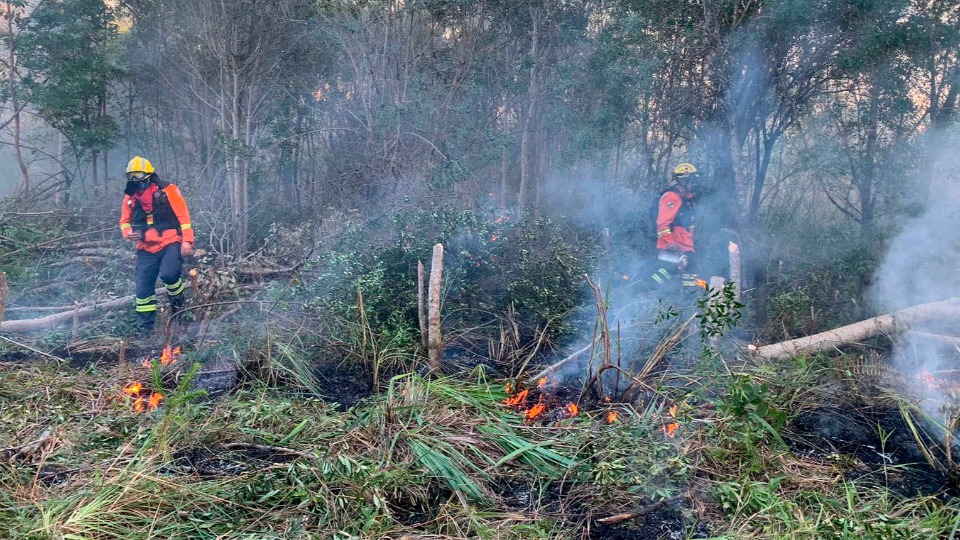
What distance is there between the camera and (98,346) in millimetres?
6250

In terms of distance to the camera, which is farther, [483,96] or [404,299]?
[483,96]

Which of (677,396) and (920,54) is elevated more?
(920,54)

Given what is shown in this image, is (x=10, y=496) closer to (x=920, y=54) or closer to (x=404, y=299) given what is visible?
(x=404, y=299)

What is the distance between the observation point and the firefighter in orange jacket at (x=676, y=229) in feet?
25.1

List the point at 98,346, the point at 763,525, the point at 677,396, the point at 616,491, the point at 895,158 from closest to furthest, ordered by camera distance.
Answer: the point at 763,525, the point at 616,491, the point at 677,396, the point at 98,346, the point at 895,158

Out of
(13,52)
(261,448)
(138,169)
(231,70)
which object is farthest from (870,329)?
(13,52)

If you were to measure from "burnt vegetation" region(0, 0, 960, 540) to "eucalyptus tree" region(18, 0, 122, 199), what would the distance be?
2.2 inches

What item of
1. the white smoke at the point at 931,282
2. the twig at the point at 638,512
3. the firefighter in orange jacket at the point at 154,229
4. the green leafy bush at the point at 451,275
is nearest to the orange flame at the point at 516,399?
the green leafy bush at the point at 451,275

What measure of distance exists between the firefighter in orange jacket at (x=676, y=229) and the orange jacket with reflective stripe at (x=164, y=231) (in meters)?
4.93

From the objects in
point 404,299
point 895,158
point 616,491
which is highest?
point 895,158

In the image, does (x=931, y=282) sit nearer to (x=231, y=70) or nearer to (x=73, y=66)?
(x=231, y=70)

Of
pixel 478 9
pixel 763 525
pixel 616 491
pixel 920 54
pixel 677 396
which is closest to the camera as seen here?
pixel 763 525

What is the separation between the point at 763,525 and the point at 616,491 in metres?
0.76

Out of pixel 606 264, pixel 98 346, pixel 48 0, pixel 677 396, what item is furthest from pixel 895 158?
pixel 48 0
